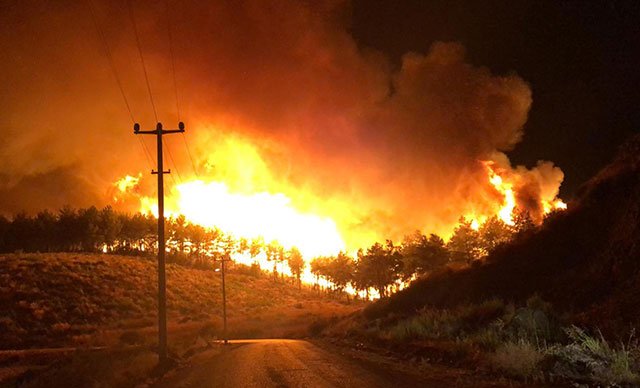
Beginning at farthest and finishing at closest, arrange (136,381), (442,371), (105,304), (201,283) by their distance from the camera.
→ (201,283) < (105,304) < (136,381) < (442,371)

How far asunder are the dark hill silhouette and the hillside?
28.7 m

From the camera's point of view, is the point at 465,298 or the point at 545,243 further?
the point at 465,298

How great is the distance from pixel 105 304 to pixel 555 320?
6295 centimetres

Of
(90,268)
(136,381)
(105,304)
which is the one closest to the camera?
(136,381)

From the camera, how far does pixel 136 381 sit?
15938mm

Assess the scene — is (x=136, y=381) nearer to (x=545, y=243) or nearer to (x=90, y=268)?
(x=545, y=243)

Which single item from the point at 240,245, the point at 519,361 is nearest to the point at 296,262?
the point at 240,245

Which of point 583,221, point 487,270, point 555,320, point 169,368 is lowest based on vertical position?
point 169,368

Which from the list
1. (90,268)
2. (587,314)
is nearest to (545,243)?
(587,314)

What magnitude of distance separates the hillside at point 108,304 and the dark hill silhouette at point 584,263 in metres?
28.7

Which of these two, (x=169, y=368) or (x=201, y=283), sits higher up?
(x=201, y=283)

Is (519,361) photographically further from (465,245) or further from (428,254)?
(465,245)

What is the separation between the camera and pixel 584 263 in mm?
23938

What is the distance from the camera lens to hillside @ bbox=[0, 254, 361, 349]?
51.7 meters
